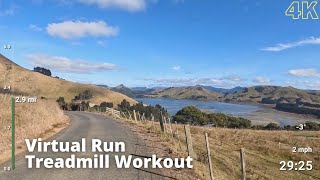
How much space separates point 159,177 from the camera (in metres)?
13.8

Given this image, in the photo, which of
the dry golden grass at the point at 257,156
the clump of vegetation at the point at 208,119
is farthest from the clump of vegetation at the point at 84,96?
the dry golden grass at the point at 257,156

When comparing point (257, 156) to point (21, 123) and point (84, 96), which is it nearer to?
point (21, 123)

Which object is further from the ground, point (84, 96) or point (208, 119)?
point (84, 96)

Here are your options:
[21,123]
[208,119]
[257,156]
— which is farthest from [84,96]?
[257,156]

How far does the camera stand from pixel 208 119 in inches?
3706

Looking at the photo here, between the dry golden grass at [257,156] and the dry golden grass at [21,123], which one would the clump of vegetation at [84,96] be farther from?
the dry golden grass at [21,123]

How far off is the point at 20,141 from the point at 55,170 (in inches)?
338

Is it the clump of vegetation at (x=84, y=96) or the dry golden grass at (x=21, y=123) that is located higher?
the clump of vegetation at (x=84, y=96)

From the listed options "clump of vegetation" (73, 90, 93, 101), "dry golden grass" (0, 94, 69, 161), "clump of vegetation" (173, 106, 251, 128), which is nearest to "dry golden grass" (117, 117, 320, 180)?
"dry golden grass" (0, 94, 69, 161)

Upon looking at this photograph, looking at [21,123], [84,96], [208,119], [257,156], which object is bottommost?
[208,119]

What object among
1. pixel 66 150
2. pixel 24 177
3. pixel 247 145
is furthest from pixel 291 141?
pixel 24 177

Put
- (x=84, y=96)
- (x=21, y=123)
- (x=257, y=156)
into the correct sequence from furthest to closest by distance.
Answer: (x=84, y=96) < (x=257, y=156) < (x=21, y=123)

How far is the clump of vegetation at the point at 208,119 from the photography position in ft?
278

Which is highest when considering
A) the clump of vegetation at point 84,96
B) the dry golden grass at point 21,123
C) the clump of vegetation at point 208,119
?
the clump of vegetation at point 84,96
